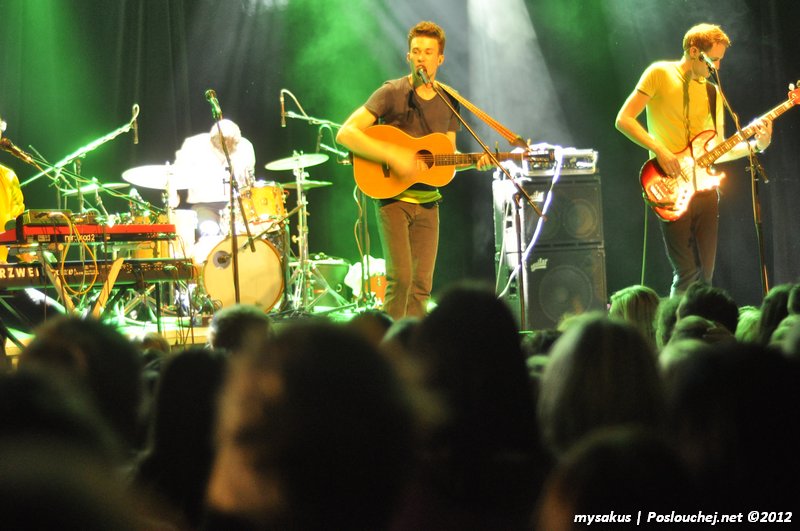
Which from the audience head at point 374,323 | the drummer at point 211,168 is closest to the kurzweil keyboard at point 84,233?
the drummer at point 211,168

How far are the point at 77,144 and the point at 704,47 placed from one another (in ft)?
24.7

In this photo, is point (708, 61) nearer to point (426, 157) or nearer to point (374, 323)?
point (426, 157)

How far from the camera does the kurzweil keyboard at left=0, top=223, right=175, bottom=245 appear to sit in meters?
6.43

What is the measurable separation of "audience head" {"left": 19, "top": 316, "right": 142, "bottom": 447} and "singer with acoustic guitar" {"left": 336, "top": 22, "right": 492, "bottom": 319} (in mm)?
3835

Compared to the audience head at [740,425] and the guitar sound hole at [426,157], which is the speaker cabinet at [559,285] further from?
the audience head at [740,425]

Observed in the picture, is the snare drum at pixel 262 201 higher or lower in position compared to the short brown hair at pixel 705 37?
lower

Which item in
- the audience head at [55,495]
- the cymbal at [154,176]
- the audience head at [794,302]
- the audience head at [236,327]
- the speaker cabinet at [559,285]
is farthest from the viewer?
the cymbal at [154,176]

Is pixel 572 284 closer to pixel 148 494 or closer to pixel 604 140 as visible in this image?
pixel 604 140

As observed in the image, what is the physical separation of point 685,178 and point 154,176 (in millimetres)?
6355

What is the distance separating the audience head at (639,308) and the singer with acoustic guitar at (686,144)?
2264 millimetres

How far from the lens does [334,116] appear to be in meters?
11.8

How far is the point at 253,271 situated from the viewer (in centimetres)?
962

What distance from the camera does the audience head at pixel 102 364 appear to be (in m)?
2.21

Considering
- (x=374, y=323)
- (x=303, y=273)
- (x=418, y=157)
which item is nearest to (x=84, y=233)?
(x=418, y=157)
